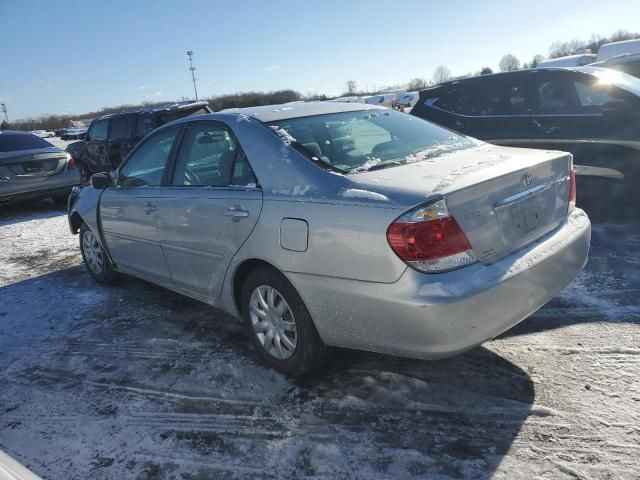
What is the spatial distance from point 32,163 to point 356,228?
8.68 metres

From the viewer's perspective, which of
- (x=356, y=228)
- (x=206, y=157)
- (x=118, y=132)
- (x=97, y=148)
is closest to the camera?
(x=356, y=228)

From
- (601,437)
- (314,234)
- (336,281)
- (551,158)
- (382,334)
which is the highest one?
(551,158)

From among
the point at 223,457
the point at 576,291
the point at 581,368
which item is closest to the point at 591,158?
the point at 576,291

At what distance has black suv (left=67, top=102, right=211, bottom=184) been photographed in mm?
10445

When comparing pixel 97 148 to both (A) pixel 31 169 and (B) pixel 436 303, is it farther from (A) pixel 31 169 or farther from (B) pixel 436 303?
(B) pixel 436 303

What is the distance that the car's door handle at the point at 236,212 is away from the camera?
122 inches

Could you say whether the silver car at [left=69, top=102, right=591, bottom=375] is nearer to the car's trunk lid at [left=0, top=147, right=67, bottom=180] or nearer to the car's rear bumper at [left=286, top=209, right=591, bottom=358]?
the car's rear bumper at [left=286, top=209, right=591, bottom=358]

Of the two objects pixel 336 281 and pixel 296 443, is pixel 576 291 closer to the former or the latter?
pixel 336 281

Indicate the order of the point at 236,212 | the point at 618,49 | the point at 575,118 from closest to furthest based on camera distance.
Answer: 1. the point at 236,212
2. the point at 575,118
3. the point at 618,49

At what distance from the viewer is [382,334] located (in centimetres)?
257

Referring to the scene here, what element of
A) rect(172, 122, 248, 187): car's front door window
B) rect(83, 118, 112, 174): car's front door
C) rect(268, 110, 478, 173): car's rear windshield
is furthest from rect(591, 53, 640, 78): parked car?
rect(83, 118, 112, 174): car's front door

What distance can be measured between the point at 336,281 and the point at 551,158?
1.52 m

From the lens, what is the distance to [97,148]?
11.9 m

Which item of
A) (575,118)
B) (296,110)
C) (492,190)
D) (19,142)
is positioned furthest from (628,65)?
(19,142)
